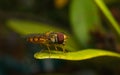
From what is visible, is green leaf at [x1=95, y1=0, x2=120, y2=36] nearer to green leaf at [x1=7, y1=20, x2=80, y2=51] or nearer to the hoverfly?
the hoverfly

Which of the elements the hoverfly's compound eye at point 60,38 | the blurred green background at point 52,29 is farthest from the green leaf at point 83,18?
the hoverfly's compound eye at point 60,38

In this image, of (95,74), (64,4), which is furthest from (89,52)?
(64,4)

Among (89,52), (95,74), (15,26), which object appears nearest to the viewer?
(89,52)

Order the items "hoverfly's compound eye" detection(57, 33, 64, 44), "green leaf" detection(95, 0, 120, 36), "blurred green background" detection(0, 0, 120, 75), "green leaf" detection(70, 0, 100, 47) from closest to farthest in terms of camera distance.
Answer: "green leaf" detection(95, 0, 120, 36) → "hoverfly's compound eye" detection(57, 33, 64, 44) → "blurred green background" detection(0, 0, 120, 75) → "green leaf" detection(70, 0, 100, 47)

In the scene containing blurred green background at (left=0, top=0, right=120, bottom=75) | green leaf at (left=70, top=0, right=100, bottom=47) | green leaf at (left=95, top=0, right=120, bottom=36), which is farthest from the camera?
green leaf at (left=70, top=0, right=100, bottom=47)

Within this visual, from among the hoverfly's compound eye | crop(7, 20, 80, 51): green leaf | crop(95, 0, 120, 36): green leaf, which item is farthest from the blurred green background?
crop(95, 0, 120, 36): green leaf

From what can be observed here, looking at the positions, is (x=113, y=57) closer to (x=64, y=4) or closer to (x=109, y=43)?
(x=109, y=43)

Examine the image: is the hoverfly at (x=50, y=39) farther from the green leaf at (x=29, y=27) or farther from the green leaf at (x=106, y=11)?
the green leaf at (x=29, y=27)

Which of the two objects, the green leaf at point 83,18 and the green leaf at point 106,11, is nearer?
the green leaf at point 106,11
